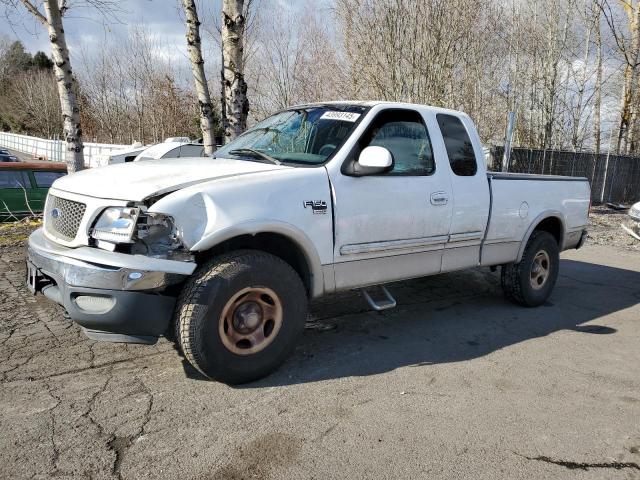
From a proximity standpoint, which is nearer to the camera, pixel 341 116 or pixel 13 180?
pixel 341 116

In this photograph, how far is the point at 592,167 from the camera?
60.1 feet

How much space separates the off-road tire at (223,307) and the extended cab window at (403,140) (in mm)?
1274

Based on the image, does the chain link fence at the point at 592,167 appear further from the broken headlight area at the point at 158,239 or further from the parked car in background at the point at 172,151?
the broken headlight area at the point at 158,239

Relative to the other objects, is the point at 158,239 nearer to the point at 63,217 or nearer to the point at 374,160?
the point at 63,217

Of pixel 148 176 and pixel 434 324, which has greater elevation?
pixel 148 176

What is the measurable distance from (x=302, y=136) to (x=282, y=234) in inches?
42.9

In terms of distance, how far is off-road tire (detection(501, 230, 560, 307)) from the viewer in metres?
5.61

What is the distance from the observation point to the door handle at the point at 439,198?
175 inches

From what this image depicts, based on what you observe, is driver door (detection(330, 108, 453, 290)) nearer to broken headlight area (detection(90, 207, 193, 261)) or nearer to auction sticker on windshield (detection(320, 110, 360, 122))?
auction sticker on windshield (detection(320, 110, 360, 122))

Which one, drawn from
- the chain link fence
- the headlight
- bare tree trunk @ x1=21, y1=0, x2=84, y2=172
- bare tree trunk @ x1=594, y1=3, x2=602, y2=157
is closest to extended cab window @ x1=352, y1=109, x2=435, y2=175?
the headlight

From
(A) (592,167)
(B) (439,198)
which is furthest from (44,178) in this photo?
(A) (592,167)

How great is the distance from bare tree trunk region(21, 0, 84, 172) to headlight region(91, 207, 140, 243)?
7.74 meters

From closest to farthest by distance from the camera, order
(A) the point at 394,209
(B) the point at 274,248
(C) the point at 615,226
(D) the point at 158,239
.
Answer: (D) the point at 158,239, (B) the point at 274,248, (A) the point at 394,209, (C) the point at 615,226

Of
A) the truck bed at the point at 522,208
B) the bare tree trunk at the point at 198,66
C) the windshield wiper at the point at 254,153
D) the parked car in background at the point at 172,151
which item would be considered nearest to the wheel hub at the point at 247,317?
the windshield wiper at the point at 254,153
